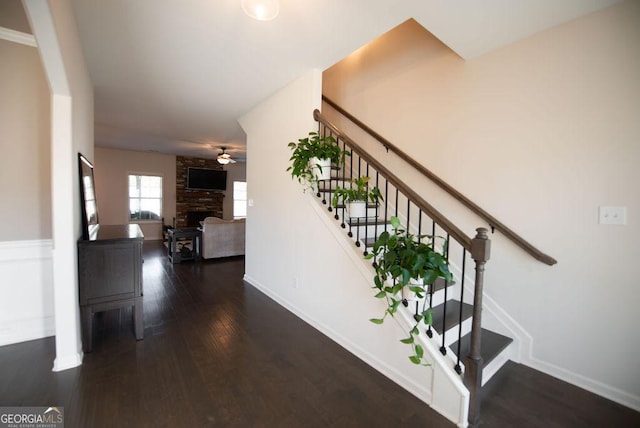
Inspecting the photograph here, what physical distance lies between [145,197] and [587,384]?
960 cm

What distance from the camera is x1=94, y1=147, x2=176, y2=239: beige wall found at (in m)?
7.50

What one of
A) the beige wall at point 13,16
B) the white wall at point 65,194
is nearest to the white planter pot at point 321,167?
the white wall at point 65,194

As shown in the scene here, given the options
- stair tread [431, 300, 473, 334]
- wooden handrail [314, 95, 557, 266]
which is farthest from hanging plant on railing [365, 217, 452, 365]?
wooden handrail [314, 95, 557, 266]

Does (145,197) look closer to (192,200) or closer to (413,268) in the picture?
(192,200)

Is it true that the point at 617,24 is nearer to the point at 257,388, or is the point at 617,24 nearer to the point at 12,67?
the point at 257,388

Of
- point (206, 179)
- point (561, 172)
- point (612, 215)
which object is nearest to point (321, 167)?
point (561, 172)

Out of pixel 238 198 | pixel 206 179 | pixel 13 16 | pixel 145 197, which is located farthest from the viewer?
pixel 238 198

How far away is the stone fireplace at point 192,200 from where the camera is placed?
8.59 metres

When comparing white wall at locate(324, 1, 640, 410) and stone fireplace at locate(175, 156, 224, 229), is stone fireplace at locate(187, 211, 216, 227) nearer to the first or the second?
stone fireplace at locate(175, 156, 224, 229)

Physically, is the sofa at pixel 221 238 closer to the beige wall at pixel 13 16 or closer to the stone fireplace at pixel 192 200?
the stone fireplace at pixel 192 200

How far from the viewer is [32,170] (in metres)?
2.48

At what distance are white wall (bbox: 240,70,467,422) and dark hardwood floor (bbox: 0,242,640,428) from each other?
0.15 m

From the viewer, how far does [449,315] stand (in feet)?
7.14

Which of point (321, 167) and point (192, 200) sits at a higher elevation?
point (321, 167)
